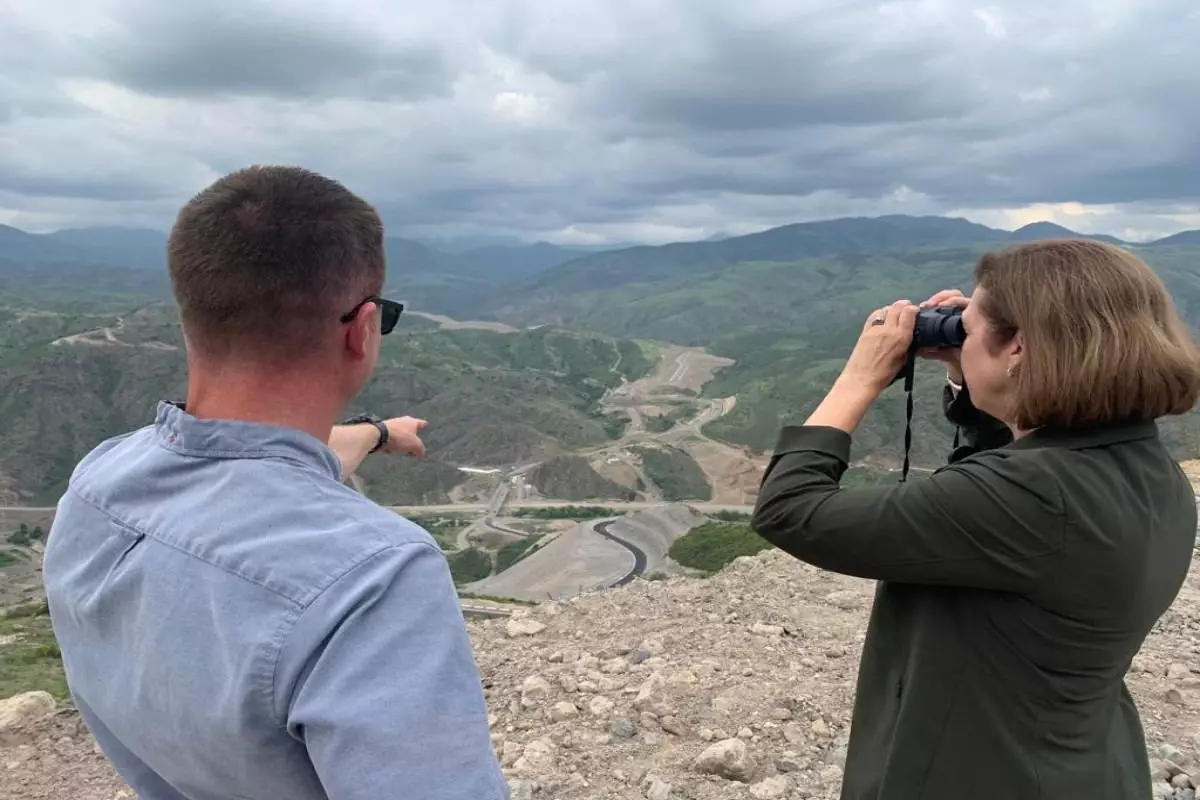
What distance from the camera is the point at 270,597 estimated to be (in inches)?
58.1

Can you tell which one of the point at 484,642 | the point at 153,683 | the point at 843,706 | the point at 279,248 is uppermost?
the point at 279,248

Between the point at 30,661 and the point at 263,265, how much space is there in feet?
53.4

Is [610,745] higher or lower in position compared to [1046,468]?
lower

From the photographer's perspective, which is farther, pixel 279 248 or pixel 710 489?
pixel 710 489

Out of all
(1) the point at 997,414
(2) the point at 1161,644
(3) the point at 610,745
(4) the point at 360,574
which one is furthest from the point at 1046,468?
(2) the point at 1161,644

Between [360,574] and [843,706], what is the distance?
17.7 ft

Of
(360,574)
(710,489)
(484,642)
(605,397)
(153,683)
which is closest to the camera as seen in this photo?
(360,574)

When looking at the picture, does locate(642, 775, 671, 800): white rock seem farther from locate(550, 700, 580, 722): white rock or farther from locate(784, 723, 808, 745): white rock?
locate(550, 700, 580, 722): white rock

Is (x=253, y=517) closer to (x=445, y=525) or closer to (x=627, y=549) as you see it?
(x=627, y=549)

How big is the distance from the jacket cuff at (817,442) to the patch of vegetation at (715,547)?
24.8 metres

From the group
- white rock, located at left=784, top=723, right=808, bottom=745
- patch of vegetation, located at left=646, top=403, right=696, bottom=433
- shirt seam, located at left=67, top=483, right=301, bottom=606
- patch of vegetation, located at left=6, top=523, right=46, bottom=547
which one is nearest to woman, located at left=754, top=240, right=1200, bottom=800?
shirt seam, located at left=67, top=483, right=301, bottom=606

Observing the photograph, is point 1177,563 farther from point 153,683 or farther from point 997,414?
point 153,683

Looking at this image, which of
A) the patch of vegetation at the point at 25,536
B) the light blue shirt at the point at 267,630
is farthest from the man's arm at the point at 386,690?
the patch of vegetation at the point at 25,536

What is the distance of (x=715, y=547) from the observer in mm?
32250
